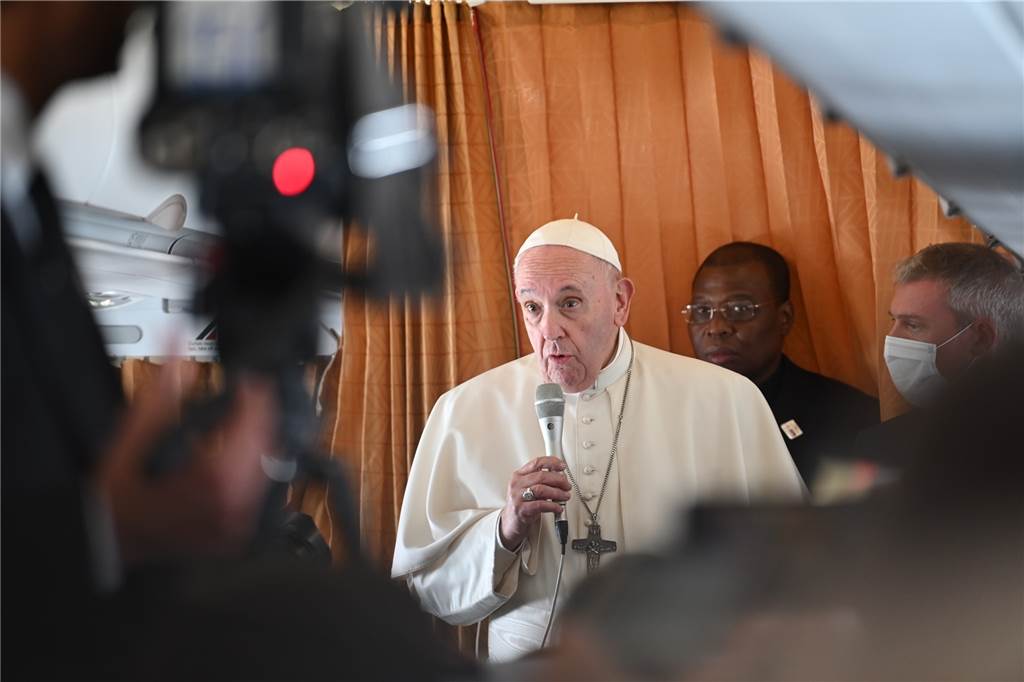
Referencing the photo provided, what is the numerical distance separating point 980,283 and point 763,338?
2.16 ft

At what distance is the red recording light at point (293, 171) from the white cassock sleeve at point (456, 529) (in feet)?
5.29

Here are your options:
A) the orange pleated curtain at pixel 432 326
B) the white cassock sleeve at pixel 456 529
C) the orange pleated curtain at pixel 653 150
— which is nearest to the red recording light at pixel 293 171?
the white cassock sleeve at pixel 456 529

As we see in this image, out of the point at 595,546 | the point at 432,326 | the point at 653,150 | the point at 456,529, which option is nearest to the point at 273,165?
the point at 595,546

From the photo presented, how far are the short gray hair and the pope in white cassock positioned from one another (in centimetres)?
60

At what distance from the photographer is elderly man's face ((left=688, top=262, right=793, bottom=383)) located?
306cm

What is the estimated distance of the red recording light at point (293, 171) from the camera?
0.72 metres

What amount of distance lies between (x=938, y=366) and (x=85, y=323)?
2343mm

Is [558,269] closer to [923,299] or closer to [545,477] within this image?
[545,477]

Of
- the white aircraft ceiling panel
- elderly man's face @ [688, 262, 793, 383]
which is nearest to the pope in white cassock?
elderly man's face @ [688, 262, 793, 383]

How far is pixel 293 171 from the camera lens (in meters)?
0.72

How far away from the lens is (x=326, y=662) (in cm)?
73

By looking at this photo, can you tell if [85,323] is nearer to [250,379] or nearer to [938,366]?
[250,379]

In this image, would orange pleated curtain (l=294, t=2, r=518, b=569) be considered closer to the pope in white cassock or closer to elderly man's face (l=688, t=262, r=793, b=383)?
the pope in white cassock

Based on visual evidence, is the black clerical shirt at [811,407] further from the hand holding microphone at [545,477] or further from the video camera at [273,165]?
the video camera at [273,165]
